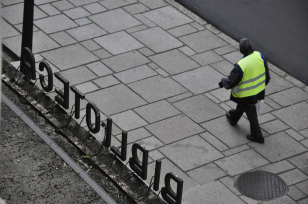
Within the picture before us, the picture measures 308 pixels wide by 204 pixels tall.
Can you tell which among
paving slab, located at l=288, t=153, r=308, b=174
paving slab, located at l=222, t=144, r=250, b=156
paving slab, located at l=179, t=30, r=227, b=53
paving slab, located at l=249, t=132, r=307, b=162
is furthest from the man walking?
paving slab, located at l=179, t=30, r=227, b=53

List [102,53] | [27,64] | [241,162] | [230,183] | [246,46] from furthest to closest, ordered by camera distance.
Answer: [102,53], [27,64], [241,162], [246,46], [230,183]

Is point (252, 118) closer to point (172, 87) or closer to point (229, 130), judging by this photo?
point (229, 130)

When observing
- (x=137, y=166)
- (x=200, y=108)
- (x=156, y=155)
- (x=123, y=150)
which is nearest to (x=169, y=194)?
(x=137, y=166)

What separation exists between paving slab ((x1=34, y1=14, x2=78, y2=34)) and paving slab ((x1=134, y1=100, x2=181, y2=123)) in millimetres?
3338

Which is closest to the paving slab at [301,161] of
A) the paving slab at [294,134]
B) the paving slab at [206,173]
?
the paving slab at [294,134]

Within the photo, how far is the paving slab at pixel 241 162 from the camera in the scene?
355 inches

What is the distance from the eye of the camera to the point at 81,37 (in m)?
12.1

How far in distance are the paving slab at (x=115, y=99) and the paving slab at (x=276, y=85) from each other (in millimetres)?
2643

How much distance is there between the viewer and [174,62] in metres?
11.6

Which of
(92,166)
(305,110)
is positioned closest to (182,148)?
(92,166)

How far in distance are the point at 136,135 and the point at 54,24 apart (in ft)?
13.9

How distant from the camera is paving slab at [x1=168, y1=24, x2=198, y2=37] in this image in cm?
1256

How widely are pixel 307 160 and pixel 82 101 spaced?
419 centimetres

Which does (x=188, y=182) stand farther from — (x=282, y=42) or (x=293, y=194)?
(x=282, y=42)
